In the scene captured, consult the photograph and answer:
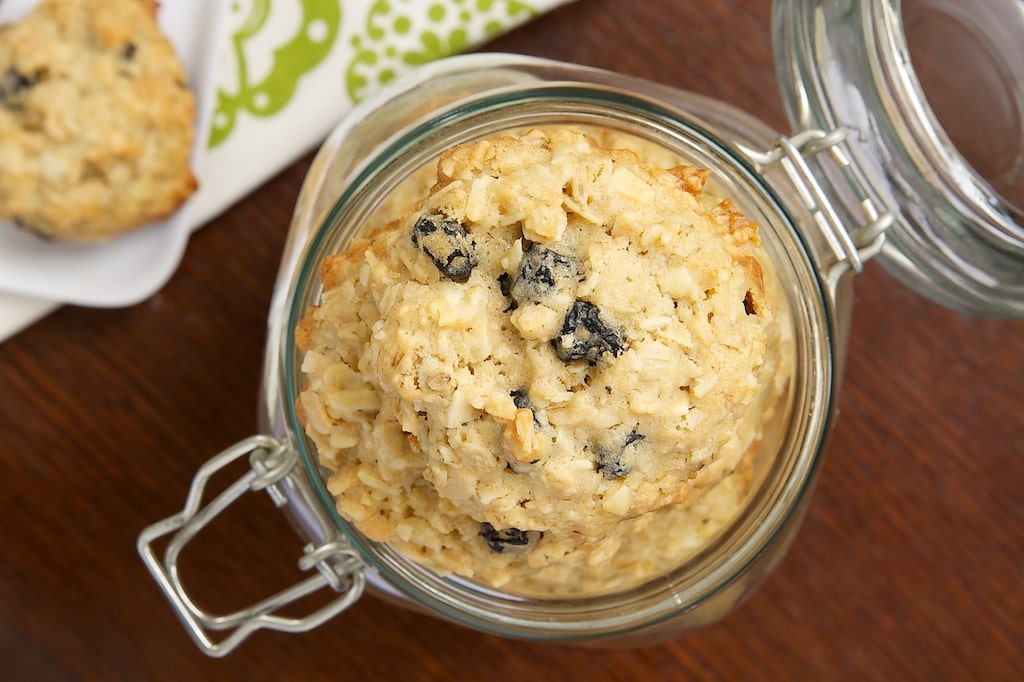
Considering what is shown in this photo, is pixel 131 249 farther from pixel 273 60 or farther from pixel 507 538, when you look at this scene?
pixel 507 538

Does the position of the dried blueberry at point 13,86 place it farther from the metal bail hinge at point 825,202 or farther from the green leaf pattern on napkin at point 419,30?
the metal bail hinge at point 825,202

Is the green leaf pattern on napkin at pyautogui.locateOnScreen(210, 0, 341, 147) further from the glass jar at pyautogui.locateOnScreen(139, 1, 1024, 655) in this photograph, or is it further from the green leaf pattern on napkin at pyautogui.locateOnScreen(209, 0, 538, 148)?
the glass jar at pyautogui.locateOnScreen(139, 1, 1024, 655)

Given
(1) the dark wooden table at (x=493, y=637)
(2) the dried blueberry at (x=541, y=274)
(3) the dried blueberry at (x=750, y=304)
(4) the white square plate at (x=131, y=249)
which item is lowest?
(1) the dark wooden table at (x=493, y=637)

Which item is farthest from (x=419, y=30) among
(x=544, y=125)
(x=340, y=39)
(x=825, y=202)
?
(x=825, y=202)

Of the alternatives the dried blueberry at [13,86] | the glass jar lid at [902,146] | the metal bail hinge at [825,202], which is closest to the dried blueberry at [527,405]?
the metal bail hinge at [825,202]

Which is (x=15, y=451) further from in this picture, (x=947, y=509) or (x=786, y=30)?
(x=947, y=509)

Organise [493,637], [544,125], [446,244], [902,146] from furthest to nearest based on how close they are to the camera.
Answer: [493,637] < [902,146] < [544,125] < [446,244]

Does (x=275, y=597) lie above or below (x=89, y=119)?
below

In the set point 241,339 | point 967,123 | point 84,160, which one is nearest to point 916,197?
point 967,123
